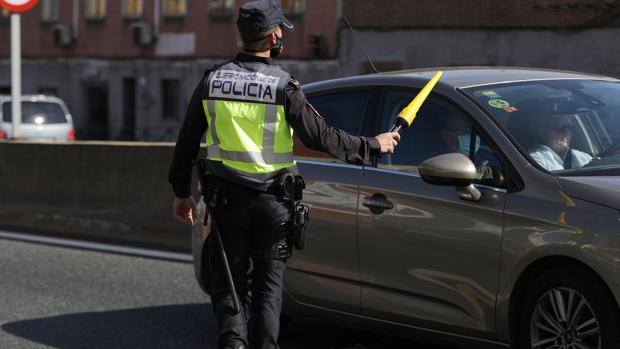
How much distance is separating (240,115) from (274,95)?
0.53 feet

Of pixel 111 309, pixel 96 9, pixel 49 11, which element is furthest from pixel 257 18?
pixel 49 11

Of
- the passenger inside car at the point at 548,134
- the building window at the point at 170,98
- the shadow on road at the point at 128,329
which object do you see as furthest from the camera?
the building window at the point at 170,98

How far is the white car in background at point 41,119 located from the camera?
30.4 m

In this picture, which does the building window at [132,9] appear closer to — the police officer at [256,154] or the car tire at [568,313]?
the car tire at [568,313]

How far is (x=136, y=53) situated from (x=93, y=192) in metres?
31.5

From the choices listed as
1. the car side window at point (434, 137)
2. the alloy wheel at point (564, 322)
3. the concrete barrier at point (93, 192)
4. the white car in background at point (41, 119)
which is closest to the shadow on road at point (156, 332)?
the car side window at point (434, 137)

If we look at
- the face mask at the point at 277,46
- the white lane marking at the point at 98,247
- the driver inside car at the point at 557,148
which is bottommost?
the white lane marking at the point at 98,247

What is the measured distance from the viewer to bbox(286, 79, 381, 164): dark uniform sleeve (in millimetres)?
5430

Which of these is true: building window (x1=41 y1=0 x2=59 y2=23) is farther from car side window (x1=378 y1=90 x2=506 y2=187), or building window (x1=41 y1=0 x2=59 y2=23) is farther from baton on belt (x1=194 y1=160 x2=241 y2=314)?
baton on belt (x1=194 y1=160 x2=241 y2=314)

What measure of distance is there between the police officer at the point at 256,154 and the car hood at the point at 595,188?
102 centimetres

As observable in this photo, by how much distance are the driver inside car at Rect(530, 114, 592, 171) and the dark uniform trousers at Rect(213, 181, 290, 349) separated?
1517 millimetres

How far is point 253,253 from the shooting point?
18.0ft

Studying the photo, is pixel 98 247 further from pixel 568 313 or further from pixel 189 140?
pixel 568 313

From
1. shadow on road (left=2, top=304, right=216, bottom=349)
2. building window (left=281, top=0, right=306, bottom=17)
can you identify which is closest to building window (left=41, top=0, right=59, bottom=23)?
building window (left=281, top=0, right=306, bottom=17)
